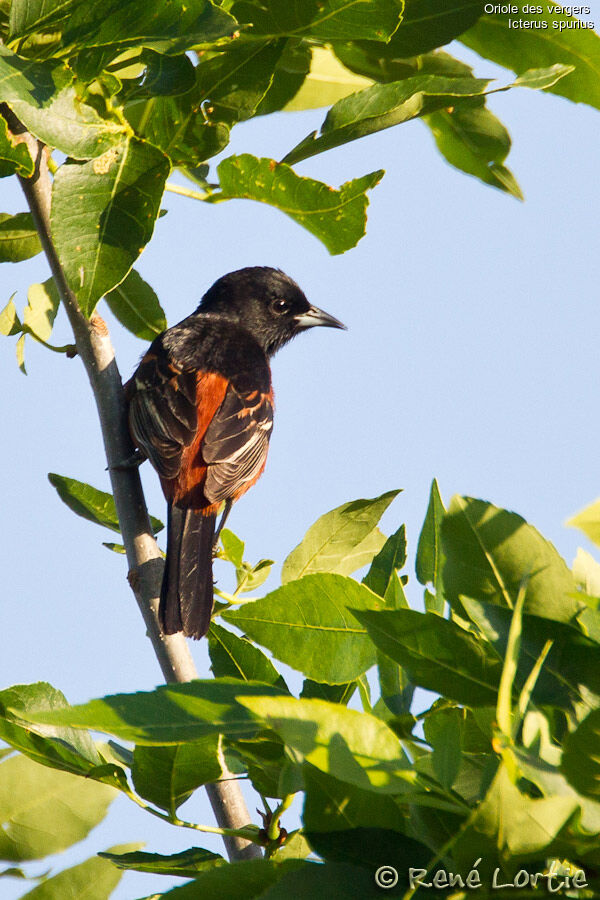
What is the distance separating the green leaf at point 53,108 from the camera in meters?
1.79

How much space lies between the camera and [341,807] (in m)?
1.04

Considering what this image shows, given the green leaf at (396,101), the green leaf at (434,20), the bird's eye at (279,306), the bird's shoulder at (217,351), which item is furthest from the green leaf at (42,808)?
the bird's eye at (279,306)

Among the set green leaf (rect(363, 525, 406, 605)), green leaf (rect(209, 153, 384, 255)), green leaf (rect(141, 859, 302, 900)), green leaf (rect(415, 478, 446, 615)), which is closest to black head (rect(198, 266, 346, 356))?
green leaf (rect(209, 153, 384, 255))

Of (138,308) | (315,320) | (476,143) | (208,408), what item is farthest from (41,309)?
(315,320)

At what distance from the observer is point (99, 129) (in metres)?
1.96

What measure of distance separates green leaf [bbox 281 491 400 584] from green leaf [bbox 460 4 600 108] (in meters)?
1.02

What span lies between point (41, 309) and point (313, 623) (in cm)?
165

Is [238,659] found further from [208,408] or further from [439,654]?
[208,408]

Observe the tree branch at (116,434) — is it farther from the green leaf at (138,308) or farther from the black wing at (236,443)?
the black wing at (236,443)

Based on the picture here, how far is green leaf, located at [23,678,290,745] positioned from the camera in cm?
106

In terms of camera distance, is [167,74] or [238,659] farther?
[167,74]

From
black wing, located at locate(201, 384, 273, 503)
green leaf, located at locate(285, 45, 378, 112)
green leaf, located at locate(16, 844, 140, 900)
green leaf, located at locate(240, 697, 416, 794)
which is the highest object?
green leaf, located at locate(285, 45, 378, 112)

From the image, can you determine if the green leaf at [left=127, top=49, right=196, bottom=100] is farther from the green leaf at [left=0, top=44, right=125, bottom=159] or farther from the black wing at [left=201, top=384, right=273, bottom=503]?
the black wing at [left=201, top=384, right=273, bottom=503]

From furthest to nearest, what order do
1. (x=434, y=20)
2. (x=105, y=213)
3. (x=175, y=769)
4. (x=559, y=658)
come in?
(x=434, y=20), (x=105, y=213), (x=175, y=769), (x=559, y=658)
